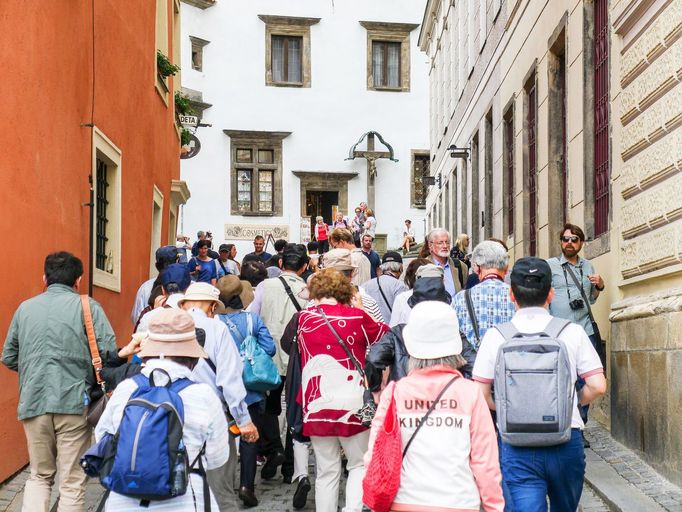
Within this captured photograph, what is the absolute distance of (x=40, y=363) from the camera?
619 cm

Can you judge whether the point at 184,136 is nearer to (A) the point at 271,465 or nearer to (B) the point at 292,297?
(B) the point at 292,297

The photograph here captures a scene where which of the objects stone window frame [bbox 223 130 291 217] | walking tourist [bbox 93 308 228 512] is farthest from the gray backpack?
stone window frame [bbox 223 130 291 217]

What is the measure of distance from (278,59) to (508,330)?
32.6m

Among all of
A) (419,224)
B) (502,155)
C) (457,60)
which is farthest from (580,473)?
(419,224)

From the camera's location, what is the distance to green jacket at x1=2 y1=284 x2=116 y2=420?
614 centimetres

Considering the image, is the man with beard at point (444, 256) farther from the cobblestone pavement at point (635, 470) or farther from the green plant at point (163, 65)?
the green plant at point (163, 65)

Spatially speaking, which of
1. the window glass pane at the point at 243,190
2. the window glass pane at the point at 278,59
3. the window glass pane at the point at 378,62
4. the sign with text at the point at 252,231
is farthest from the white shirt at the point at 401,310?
the window glass pane at the point at 378,62

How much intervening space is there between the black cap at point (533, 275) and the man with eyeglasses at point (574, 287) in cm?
371

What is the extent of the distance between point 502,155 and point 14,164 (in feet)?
33.8

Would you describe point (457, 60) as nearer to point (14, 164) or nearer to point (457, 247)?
point (457, 247)

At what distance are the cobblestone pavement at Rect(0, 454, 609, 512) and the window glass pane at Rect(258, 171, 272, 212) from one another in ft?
90.3

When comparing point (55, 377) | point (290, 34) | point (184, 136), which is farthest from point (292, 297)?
point (290, 34)

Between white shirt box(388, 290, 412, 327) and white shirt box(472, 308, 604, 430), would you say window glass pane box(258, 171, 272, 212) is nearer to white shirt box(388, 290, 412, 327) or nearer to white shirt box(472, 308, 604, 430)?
white shirt box(388, 290, 412, 327)

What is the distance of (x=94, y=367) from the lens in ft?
20.7
